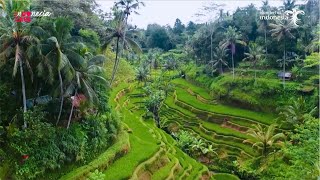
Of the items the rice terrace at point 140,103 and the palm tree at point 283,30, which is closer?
the rice terrace at point 140,103

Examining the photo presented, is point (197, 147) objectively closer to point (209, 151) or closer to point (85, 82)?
point (209, 151)

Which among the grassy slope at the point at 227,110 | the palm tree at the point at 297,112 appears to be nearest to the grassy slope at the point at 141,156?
the grassy slope at the point at 227,110

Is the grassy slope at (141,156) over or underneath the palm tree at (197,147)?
over

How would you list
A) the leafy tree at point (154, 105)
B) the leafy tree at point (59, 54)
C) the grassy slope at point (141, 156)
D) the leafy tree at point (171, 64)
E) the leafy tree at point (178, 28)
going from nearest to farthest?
the leafy tree at point (59, 54) → the grassy slope at point (141, 156) → the leafy tree at point (154, 105) → the leafy tree at point (171, 64) → the leafy tree at point (178, 28)

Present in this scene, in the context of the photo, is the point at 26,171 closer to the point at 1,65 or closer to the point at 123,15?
the point at 1,65

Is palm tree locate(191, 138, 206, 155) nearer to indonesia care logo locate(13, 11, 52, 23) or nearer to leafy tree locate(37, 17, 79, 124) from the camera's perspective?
leafy tree locate(37, 17, 79, 124)

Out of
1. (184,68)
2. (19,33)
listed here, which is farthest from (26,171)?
(184,68)

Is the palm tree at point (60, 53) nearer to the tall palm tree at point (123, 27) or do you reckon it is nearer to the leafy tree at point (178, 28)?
the tall palm tree at point (123, 27)

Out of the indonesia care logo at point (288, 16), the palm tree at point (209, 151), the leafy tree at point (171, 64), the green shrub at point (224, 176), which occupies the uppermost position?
the indonesia care logo at point (288, 16)

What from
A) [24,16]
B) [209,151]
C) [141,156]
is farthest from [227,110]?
[24,16]
